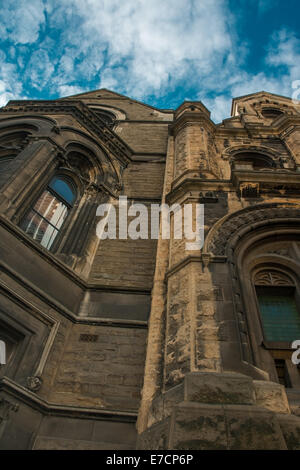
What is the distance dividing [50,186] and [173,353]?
5.58 meters

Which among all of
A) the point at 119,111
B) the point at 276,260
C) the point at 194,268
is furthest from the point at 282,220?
the point at 119,111

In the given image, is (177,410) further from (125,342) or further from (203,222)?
(203,222)

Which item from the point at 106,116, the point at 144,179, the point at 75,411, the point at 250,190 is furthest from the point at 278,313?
the point at 106,116

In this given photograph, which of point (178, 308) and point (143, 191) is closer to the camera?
point (178, 308)

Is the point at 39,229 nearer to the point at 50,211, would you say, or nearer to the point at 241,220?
the point at 50,211

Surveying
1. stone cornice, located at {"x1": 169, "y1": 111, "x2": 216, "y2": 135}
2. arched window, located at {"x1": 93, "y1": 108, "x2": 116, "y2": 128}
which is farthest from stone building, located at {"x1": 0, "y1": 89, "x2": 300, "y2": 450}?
arched window, located at {"x1": 93, "y1": 108, "x2": 116, "y2": 128}

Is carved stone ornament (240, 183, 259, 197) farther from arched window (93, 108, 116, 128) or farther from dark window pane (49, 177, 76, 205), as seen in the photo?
arched window (93, 108, 116, 128)

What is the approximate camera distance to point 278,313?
18.4 ft

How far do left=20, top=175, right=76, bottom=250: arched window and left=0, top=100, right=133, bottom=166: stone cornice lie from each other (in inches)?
99.9

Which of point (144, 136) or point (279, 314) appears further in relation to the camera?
point (144, 136)

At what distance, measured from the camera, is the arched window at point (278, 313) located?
4.74 metres

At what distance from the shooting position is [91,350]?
550 cm

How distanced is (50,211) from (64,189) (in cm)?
111

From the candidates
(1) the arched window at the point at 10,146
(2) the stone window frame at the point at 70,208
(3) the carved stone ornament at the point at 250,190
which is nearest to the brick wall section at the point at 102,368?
(2) the stone window frame at the point at 70,208
